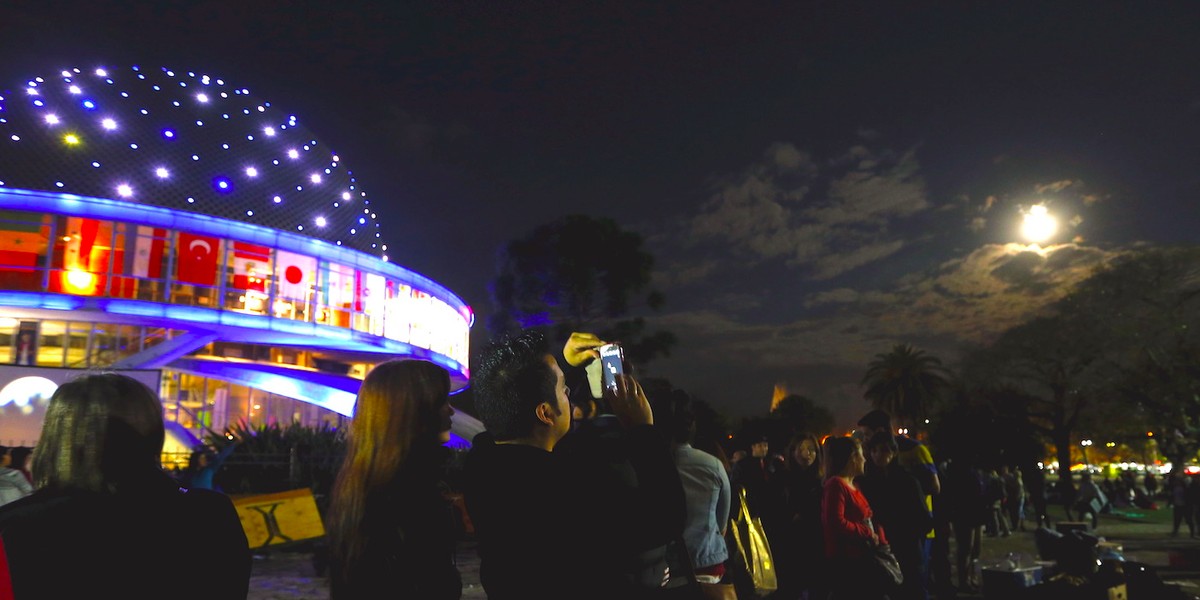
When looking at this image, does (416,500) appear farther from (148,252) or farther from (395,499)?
(148,252)

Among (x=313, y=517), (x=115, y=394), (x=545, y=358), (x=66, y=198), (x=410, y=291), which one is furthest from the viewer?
(x=410, y=291)

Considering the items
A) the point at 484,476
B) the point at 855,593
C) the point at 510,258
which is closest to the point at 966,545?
the point at 855,593

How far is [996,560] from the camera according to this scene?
29.5 ft

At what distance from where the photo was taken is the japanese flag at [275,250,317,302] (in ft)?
73.8

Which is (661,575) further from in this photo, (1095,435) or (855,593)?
(1095,435)

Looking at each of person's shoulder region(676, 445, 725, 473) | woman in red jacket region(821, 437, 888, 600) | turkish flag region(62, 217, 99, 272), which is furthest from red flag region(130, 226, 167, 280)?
person's shoulder region(676, 445, 725, 473)

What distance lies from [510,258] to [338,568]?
2875 centimetres

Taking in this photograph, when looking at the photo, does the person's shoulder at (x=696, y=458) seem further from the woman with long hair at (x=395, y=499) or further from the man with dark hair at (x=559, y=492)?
the woman with long hair at (x=395, y=499)

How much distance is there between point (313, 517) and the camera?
10.4 m

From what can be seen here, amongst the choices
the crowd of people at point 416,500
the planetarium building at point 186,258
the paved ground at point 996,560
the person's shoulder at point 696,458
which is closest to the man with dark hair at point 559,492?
the crowd of people at point 416,500

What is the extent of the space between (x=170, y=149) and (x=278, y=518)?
56.7 feet

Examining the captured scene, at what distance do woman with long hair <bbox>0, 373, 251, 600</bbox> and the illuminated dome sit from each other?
22.5 meters

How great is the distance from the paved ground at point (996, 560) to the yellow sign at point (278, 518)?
419mm

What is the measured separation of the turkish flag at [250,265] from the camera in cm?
2169
